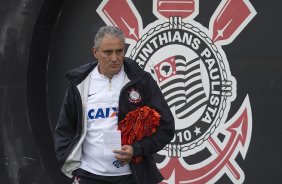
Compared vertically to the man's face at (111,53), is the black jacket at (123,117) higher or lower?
lower

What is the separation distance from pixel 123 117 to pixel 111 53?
Answer: 1.24ft

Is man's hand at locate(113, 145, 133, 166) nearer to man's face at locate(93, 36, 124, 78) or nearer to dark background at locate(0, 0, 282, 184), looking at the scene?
man's face at locate(93, 36, 124, 78)

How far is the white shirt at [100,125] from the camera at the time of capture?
489 centimetres

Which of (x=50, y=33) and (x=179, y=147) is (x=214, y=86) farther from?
(x=50, y=33)

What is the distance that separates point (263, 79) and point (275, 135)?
435mm

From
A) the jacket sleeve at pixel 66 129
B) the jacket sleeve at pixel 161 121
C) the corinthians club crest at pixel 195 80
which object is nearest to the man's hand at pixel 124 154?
the jacket sleeve at pixel 161 121

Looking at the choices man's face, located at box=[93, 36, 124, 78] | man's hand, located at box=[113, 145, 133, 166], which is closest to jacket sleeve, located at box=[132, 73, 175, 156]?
man's hand, located at box=[113, 145, 133, 166]

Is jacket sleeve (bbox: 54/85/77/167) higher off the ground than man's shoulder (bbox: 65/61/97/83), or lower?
lower

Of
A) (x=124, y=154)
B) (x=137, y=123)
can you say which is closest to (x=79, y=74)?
(x=137, y=123)

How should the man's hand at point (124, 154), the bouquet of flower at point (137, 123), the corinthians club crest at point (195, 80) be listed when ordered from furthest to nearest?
the corinthians club crest at point (195, 80), the bouquet of flower at point (137, 123), the man's hand at point (124, 154)

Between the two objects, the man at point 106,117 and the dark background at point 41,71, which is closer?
the man at point 106,117

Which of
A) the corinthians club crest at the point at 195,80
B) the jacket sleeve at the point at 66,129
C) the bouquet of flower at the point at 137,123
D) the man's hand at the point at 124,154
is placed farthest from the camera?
the corinthians club crest at the point at 195,80

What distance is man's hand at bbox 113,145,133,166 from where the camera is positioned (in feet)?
15.7

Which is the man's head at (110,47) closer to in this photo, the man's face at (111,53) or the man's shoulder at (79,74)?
the man's face at (111,53)
